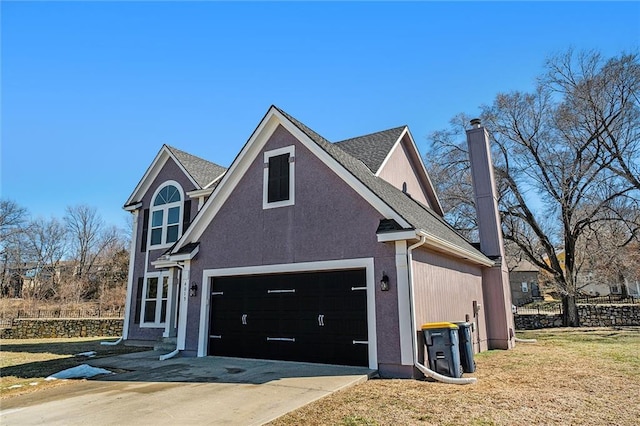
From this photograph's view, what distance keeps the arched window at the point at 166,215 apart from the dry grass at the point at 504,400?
11.7 metres

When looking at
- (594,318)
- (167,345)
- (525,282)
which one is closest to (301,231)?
(167,345)

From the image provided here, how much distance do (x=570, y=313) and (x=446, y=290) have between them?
53.2 feet

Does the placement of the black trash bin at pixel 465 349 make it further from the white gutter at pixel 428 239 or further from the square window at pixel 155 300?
the square window at pixel 155 300

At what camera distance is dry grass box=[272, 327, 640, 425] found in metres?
4.95

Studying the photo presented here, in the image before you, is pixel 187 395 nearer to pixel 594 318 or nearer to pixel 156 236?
pixel 156 236

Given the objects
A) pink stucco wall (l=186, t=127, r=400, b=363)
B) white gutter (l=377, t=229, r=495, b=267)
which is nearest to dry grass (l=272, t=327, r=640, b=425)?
pink stucco wall (l=186, t=127, r=400, b=363)

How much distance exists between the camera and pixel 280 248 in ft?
32.1

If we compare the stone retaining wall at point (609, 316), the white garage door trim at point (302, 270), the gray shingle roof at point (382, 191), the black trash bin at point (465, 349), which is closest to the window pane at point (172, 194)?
the white garage door trim at point (302, 270)

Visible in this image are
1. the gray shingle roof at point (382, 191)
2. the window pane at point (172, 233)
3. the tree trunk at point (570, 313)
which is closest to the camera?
the gray shingle roof at point (382, 191)

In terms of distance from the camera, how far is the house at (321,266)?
26.8 feet

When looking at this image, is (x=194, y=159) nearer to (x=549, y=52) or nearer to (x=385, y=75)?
(x=385, y=75)

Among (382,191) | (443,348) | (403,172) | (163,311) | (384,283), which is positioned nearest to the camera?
(443,348)

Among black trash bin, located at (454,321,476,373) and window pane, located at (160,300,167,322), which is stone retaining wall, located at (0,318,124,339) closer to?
window pane, located at (160,300,167,322)

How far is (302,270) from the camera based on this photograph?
9.33 m
